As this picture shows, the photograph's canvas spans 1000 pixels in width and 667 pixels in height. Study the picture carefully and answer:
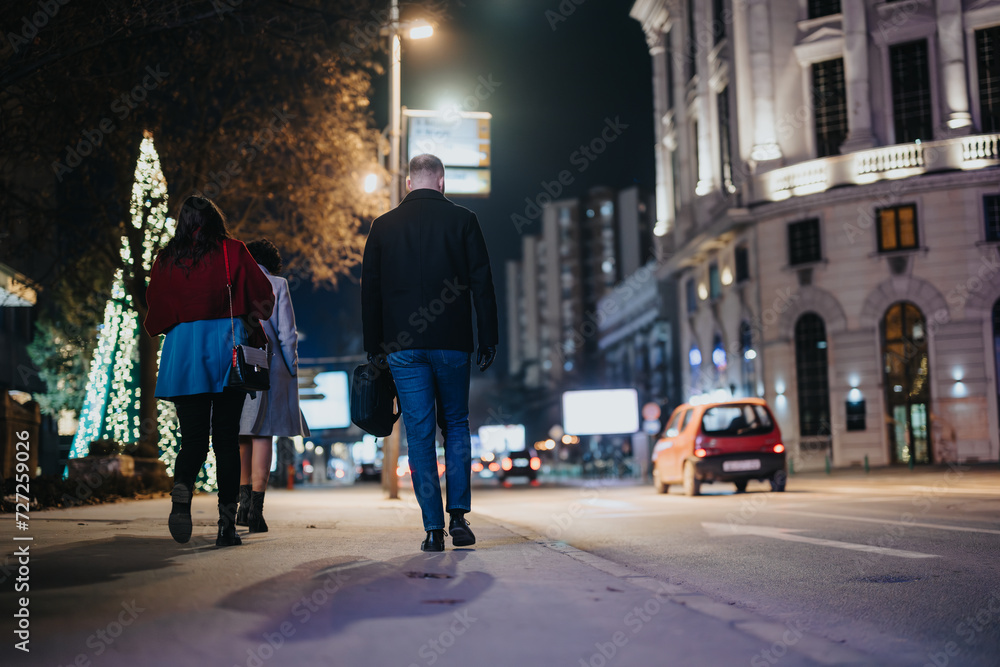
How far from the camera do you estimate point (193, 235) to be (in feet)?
21.0

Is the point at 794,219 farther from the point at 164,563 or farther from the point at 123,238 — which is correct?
the point at 164,563

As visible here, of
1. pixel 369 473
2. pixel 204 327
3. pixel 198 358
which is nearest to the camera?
pixel 198 358

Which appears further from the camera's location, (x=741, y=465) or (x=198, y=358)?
(x=741, y=465)

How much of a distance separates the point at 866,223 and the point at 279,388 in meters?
35.7

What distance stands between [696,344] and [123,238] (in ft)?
123

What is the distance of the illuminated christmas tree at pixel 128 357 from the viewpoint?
61.2 feet

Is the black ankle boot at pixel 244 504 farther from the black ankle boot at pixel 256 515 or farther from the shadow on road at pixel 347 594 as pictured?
the shadow on road at pixel 347 594

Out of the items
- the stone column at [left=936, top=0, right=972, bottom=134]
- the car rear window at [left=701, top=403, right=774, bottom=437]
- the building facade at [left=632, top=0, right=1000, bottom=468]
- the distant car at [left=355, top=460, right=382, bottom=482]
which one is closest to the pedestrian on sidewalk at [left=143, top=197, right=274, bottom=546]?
the car rear window at [left=701, top=403, right=774, bottom=437]

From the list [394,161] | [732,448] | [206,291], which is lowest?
[732,448]

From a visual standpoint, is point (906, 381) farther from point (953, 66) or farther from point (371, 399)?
point (371, 399)

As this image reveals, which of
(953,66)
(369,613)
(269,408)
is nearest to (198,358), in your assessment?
(269,408)

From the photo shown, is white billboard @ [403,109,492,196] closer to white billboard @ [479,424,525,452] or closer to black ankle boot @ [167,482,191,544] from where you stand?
black ankle boot @ [167,482,191,544]

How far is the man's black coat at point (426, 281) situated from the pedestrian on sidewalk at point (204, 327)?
69 cm

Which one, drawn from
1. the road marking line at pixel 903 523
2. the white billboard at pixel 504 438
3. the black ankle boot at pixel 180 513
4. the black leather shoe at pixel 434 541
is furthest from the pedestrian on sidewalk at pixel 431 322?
the white billboard at pixel 504 438
